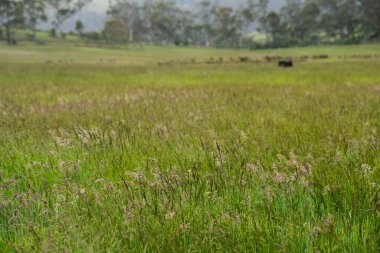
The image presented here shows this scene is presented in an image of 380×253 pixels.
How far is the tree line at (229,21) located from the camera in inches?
4877

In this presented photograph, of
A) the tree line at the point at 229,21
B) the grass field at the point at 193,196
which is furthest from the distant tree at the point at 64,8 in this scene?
the grass field at the point at 193,196

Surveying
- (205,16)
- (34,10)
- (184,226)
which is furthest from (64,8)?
(184,226)

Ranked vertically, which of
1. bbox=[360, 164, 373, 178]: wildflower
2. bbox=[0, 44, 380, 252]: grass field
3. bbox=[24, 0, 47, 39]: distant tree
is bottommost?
bbox=[0, 44, 380, 252]: grass field

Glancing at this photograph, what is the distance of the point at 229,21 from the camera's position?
159 metres

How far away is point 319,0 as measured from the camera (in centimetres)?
14038

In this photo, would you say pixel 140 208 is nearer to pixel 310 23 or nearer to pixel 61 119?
pixel 61 119

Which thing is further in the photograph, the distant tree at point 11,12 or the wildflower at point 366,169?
the distant tree at point 11,12

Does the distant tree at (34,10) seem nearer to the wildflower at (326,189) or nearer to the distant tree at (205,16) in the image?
the distant tree at (205,16)

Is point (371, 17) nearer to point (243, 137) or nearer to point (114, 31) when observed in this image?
point (114, 31)

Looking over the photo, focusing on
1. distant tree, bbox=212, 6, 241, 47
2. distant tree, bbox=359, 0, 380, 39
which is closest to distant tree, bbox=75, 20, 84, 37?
distant tree, bbox=212, 6, 241, 47

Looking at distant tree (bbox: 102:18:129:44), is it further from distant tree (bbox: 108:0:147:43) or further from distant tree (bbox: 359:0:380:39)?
distant tree (bbox: 359:0:380:39)

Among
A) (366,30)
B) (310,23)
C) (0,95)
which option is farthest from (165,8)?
(0,95)

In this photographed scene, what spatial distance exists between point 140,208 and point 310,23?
505 ft

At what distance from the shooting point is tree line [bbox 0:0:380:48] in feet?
406
